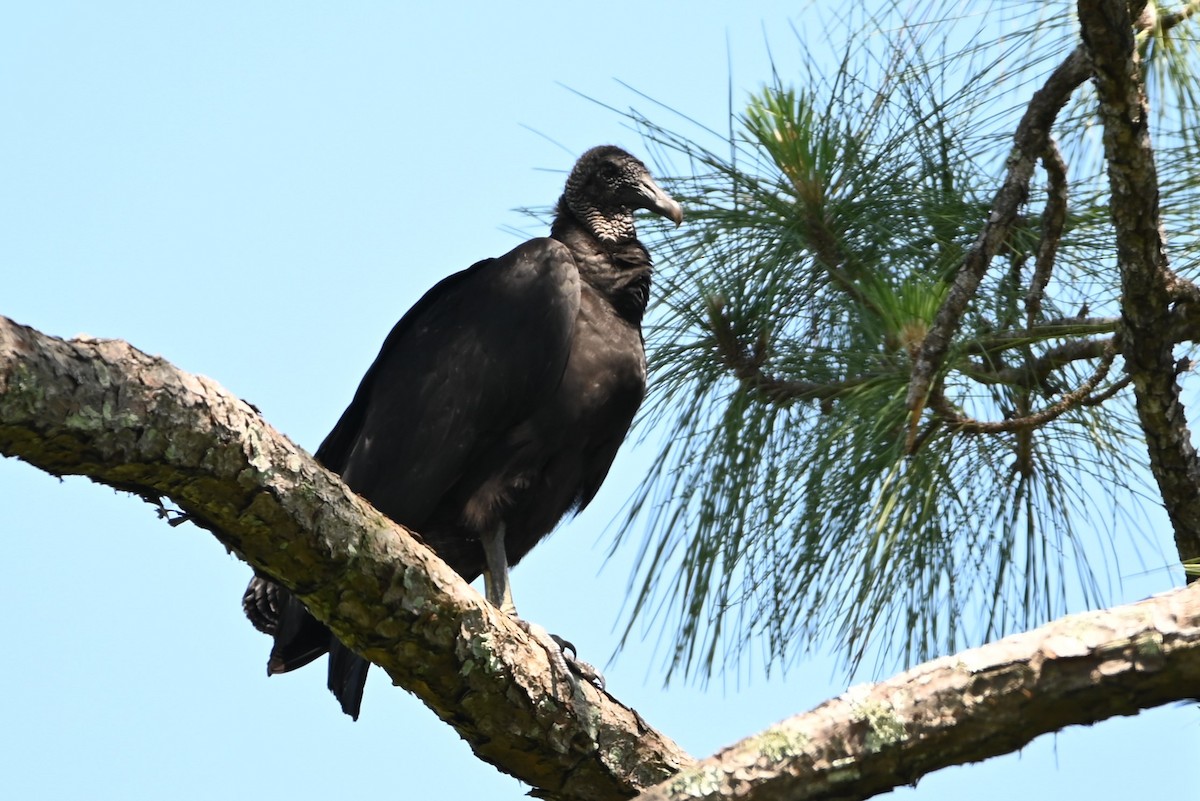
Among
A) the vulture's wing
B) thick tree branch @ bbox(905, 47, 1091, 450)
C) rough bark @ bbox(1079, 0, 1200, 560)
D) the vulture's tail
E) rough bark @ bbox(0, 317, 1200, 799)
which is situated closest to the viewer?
rough bark @ bbox(0, 317, 1200, 799)

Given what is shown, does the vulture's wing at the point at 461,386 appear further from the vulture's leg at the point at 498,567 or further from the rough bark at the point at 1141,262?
the rough bark at the point at 1141,262

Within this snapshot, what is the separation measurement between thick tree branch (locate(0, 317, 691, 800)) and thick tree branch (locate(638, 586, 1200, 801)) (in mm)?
537

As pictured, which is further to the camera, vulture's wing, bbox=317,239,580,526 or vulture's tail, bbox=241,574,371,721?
vulture's wing, bbox=317,239,580,526

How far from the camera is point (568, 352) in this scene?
3264 millimetres

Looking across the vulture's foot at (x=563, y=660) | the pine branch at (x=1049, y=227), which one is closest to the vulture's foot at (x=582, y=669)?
the vulture's foot at (x=563, y=660)

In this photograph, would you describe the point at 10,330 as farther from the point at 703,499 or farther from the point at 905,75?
the point at 905,75

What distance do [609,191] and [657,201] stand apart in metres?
0.40

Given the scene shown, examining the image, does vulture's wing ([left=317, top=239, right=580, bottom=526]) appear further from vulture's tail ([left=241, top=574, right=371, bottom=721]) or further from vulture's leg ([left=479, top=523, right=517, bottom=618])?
vulture's tail ([left=241, top=574, right=371, bottom=721])

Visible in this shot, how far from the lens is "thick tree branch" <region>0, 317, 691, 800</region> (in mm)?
1732

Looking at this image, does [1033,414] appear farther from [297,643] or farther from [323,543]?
[297,643]

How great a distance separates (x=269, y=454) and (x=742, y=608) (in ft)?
4.61

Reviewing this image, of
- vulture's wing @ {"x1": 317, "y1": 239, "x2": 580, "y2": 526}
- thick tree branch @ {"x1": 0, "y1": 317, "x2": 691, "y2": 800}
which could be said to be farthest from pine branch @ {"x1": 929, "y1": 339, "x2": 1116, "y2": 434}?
vulture's wing @ {"x1": 317, "y1": 239, "x2": 580, "y2": 526}

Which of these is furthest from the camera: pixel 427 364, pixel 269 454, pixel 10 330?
pixel 427 364

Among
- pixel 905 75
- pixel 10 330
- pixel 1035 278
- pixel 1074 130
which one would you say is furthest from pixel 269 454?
pixel 1074 130
